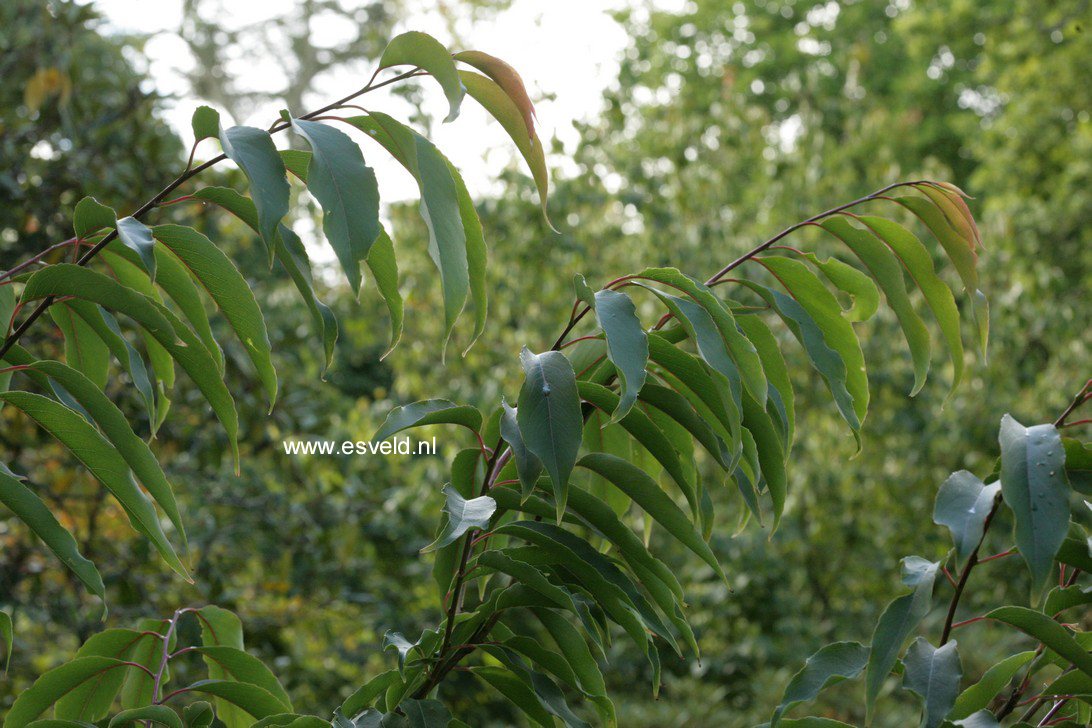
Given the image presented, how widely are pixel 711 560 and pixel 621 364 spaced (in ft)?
0.71

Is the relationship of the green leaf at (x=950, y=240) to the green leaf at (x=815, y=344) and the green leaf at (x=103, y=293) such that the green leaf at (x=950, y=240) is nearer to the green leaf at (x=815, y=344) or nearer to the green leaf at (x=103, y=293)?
the green leaf at (x=815, y=344)

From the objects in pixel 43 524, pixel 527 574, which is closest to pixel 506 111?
pixel 527 574

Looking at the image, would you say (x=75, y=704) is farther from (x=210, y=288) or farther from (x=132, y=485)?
(x=210, y=288)

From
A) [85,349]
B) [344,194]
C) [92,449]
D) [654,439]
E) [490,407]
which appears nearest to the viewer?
[344,194]

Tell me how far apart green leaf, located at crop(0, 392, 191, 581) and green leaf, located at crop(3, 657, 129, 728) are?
0.52ft

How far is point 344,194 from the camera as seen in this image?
69cm

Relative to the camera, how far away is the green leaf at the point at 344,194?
0.67 metres

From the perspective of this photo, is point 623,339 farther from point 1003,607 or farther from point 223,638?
point 223,638

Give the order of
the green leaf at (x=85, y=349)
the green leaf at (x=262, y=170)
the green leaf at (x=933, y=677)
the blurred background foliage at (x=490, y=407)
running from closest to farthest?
the green leaf at (x=262, y=170), the green leaf at (x=933, y=677), the green leaf at (x=85, y=349), the blurred background foliage at (x=490, y=407)

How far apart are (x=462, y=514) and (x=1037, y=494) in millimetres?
405

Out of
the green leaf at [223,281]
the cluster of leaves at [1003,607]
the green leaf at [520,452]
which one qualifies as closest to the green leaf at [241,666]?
the green leaf at [223,281]

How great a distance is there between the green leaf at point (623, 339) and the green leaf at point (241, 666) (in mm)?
455

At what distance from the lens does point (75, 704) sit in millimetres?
938

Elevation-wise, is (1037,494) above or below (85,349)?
below
